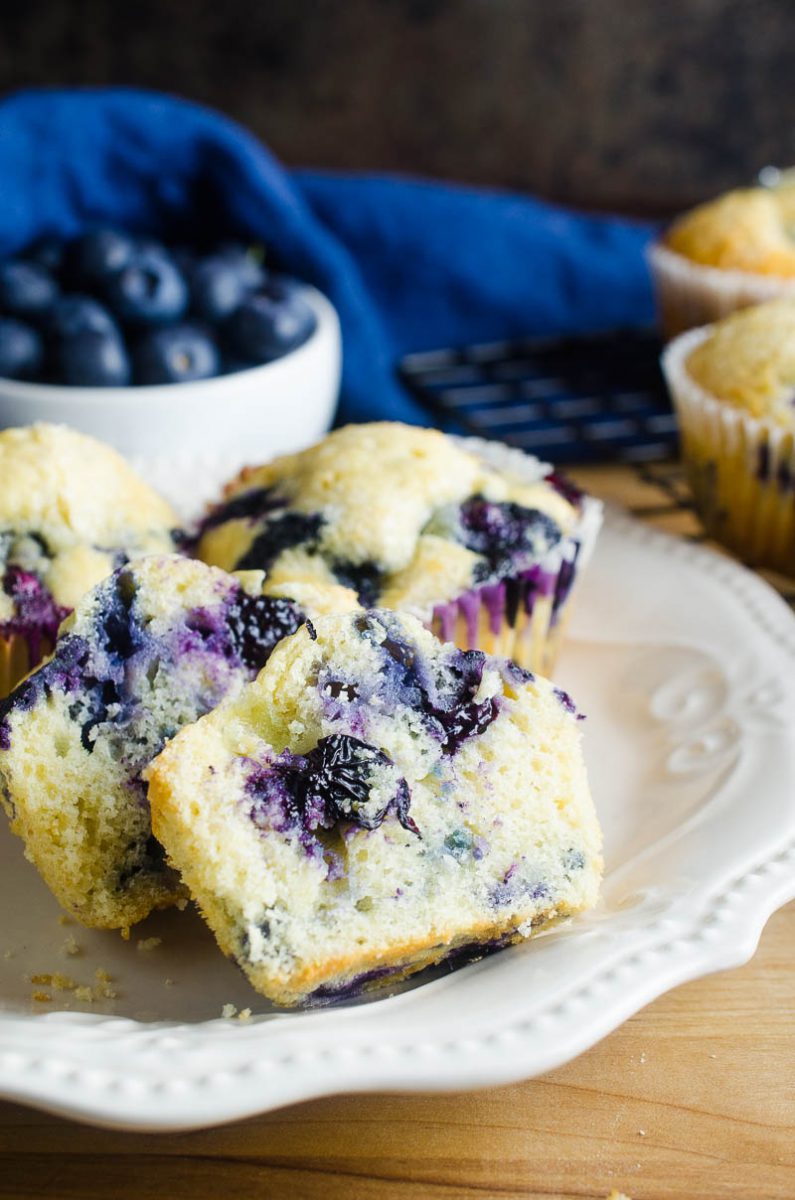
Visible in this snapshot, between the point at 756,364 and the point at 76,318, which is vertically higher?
the point at 76,318

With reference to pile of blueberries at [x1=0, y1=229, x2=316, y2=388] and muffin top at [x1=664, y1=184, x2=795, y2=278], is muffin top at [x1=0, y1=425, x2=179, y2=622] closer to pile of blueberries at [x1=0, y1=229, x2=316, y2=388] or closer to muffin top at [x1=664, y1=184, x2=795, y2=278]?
pile of blueberries at [x1=0, y1=229, x2=316, y2=388]

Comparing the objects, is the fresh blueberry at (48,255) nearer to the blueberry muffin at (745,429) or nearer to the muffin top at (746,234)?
the blueberry muffin at (745,429)

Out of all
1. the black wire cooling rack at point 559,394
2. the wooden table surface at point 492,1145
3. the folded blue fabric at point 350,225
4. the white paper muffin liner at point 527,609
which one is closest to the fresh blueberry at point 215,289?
the folded blue fabric at point 350,225

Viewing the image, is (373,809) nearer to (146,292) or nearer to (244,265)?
(146,292)

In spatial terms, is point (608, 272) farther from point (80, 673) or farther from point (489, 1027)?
point (489, 1027)

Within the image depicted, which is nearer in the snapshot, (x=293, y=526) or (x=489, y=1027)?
(x=489, y=1027)

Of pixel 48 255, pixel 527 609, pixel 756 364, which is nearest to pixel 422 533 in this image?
pixel 527 609

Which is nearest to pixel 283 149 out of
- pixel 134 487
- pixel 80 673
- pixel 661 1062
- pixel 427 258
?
pixel 427 258
